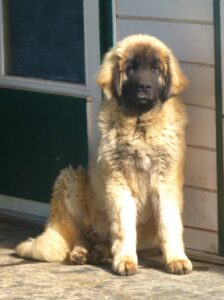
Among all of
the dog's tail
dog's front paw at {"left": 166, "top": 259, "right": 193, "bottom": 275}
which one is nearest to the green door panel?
the dog's tail

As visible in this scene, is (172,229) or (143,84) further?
(172,229)

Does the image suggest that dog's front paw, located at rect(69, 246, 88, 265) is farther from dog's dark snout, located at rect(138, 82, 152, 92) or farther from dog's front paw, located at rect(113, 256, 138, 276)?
dog's dark snout, located at rect(138, 82, 152, 92)

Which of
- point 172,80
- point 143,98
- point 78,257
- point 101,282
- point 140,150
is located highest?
point 172,80

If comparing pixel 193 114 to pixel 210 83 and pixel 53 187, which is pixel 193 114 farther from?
pixel 53 187

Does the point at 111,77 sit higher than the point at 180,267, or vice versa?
the point at 111,77

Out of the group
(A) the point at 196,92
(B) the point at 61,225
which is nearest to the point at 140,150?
(A) the point at 196,92

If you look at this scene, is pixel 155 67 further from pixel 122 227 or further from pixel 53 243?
pixel 53 243

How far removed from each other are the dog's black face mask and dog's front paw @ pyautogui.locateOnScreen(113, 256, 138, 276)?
3.31 feet

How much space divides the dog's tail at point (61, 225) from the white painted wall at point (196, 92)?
0.81m

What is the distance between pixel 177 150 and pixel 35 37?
2.02m

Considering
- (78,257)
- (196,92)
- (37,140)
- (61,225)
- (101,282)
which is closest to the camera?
(101,282)

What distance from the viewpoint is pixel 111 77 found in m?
7.68

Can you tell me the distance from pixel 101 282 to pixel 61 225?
814mm

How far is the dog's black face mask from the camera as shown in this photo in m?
7.52
